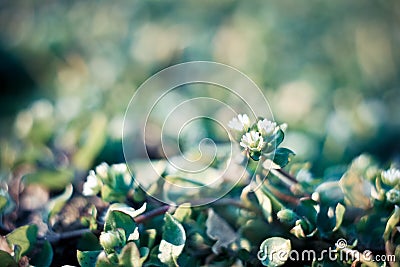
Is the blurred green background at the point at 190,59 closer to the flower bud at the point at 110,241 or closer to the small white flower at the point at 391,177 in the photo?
the small white flower at the point at 391,177

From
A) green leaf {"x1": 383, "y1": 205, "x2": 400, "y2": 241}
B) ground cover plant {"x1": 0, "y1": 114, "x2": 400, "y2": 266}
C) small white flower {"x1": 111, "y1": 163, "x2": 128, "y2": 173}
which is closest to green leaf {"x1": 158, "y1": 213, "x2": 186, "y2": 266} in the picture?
ground cover plant {"x1": 0, "y1": 114, "x2": 400, "y2": 266}

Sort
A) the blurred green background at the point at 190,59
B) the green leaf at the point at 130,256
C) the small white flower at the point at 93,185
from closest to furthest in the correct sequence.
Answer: the green leaf at the point at 130,256 < the small white flower at the point at 93,185 < the blurred green background at the point at 190,59

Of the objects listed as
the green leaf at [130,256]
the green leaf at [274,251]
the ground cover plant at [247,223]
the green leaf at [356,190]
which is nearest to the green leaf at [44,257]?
the ground cover plant at [247,223]

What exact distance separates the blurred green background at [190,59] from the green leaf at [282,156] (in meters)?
0.25

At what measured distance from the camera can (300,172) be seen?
708 mm

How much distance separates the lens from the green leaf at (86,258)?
0.63 metres

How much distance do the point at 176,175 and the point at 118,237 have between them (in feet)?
0.49

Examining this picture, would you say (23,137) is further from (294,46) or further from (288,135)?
(294,46)

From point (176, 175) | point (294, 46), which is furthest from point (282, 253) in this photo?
point (294, 46)

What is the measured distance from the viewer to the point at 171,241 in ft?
2.08

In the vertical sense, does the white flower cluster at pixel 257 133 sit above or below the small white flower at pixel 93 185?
above

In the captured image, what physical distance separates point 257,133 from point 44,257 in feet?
0.95

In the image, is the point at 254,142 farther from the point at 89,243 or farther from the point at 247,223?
the point at 89,243

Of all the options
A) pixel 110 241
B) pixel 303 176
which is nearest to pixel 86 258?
pixel 110 241
